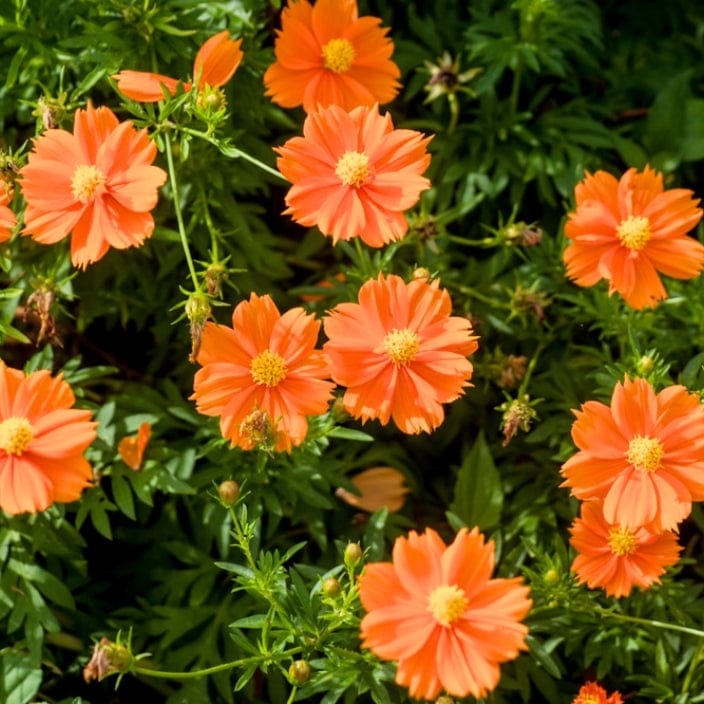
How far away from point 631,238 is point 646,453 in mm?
361

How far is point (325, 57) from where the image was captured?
67.1 inches

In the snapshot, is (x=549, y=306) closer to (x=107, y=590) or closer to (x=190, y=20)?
(x=190, y=20)

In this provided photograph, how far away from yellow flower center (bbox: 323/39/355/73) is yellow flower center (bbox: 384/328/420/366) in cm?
51

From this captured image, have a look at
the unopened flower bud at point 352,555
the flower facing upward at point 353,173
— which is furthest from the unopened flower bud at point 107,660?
the flower facing upward at point 353,173

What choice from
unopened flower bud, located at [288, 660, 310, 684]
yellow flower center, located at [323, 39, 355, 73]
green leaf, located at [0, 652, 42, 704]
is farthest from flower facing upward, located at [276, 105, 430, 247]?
green leaf, located at [0, 652, 42, 704]

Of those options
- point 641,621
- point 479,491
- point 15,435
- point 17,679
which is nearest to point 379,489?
point 479,491

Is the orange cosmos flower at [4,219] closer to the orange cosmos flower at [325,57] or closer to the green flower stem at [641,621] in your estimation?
the orange cosmos flower at [325,57]

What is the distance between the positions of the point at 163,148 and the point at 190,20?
309 mm

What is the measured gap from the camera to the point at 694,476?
55.4 inches

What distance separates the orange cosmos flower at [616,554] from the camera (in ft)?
4.81

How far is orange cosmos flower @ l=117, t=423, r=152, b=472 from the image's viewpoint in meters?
1.68

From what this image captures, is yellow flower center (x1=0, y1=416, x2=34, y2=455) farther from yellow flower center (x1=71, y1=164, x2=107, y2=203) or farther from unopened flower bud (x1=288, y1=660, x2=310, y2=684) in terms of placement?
unopened flower bud (x1=288, y1=660, x2=310, y2=684)

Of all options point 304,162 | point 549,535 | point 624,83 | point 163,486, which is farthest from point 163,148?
point 624,83

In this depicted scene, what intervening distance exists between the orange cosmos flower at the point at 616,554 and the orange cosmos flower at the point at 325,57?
2.51ft
